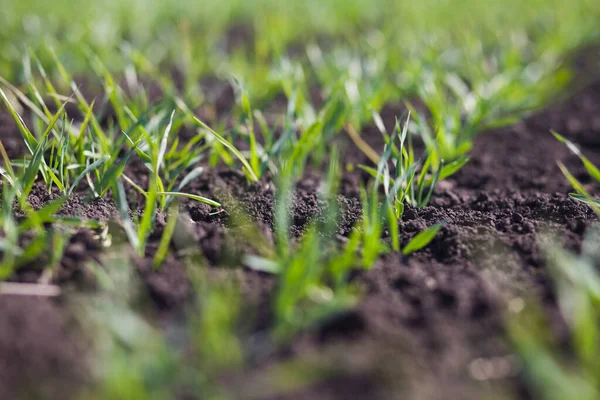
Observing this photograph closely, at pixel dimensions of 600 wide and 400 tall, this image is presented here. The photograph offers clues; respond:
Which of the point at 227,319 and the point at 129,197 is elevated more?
the point at 227,319

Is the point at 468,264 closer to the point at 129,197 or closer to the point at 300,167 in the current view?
the point at 300,167

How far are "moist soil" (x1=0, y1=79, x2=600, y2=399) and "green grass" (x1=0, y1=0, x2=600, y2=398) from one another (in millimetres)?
43

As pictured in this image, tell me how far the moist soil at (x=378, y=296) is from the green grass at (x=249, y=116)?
0.14ft

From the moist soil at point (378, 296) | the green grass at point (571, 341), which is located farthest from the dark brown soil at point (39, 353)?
the green grass at point (571, 341)

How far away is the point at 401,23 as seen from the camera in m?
4.23

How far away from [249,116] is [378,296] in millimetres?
895

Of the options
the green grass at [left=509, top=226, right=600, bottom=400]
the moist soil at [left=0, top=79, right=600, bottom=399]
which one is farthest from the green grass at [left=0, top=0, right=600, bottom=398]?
the green grass at [left=509, top=226, right=600, bottom=400]

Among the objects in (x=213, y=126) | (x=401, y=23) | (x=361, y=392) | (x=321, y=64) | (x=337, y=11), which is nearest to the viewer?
(x=361, y=392)

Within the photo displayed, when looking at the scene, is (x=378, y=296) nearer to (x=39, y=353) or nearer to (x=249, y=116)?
(x=39, y=353)

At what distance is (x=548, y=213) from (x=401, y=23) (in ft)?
9.26

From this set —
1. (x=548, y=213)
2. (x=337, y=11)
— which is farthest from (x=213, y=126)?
(x=337, y=11)

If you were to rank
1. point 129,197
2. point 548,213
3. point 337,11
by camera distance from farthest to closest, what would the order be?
point 337,11, point 129,197, point 548,213

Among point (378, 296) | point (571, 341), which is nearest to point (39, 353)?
point (378, 296)

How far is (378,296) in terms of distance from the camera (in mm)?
1271
